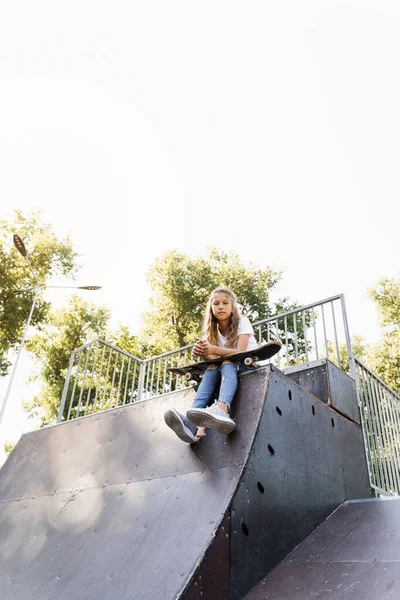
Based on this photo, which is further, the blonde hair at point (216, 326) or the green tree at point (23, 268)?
Result: the green tree at point (23, 268)

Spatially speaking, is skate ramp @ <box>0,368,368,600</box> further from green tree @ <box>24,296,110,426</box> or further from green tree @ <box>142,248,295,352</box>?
green tree @ <box>24,296,110,426</box>

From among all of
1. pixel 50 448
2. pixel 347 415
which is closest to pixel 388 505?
pixel 347 415

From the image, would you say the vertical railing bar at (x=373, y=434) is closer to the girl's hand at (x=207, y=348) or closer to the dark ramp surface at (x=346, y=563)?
the dark ramp surface at (x=346, y=563)

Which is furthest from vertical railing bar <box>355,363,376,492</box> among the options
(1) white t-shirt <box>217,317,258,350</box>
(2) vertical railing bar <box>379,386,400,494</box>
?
(1) white t-shirt <box>217,317,258,350</box>

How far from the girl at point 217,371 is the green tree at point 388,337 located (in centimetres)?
1562

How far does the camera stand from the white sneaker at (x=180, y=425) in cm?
268

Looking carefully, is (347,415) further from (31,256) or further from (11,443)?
(11,443)

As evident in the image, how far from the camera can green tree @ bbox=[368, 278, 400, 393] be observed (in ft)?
A: 58.8

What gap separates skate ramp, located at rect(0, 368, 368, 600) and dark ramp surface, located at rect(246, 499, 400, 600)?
0.10 m

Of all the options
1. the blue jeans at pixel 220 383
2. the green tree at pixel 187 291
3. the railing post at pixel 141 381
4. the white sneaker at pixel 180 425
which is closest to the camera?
the white sneaker at pixel 180 425

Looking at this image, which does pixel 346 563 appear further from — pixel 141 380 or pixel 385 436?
pixel 141 380

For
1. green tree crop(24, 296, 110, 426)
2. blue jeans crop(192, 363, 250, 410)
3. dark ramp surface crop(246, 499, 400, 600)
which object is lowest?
dark ramp surface crop(246, 499, 400, 600)

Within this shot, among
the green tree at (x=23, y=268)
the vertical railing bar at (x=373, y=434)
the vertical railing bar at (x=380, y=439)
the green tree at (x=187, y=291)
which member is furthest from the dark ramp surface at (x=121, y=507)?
the green tree at (x=187, y=291)

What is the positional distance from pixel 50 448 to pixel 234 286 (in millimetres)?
16345
